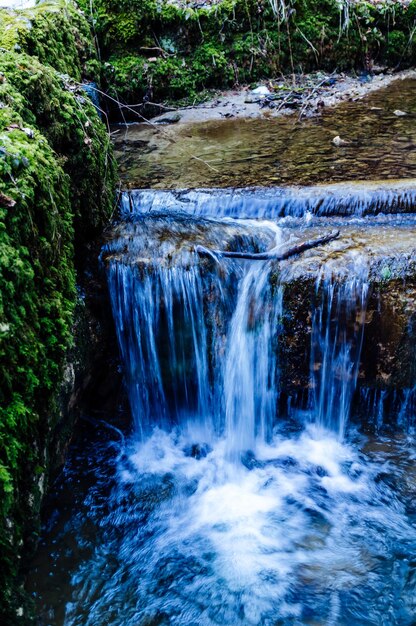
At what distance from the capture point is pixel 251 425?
493cm

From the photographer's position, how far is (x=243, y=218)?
5465 millimetres

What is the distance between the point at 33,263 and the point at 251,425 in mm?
2703

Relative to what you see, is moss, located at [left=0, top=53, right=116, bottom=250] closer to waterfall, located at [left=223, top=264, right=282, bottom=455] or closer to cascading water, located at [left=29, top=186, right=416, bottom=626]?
cascading water, located at [left=29, top=186, right=416, bottom=626]

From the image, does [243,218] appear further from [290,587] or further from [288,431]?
[290,587]

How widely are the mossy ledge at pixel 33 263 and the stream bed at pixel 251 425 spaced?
0.75m

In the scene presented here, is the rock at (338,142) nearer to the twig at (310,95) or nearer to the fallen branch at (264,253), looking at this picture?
the twig at (310,95)

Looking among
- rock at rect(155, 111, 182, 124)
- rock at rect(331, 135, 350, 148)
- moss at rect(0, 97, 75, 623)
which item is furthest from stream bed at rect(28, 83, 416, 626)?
rock at rect(155, 111, 182, 124)

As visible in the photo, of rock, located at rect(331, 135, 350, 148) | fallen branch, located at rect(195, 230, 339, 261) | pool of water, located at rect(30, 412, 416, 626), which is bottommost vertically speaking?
pool of water, located at rect(30, 412, 416, 626)

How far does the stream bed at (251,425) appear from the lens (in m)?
3.59

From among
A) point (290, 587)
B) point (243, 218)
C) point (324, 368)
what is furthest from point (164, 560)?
point (243, 218)

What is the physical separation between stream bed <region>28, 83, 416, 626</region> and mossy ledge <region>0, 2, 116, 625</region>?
75 cm

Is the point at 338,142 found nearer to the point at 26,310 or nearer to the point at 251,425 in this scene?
the point at 251,425

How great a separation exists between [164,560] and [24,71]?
393cm

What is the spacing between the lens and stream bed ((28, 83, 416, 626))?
11.8 ft
